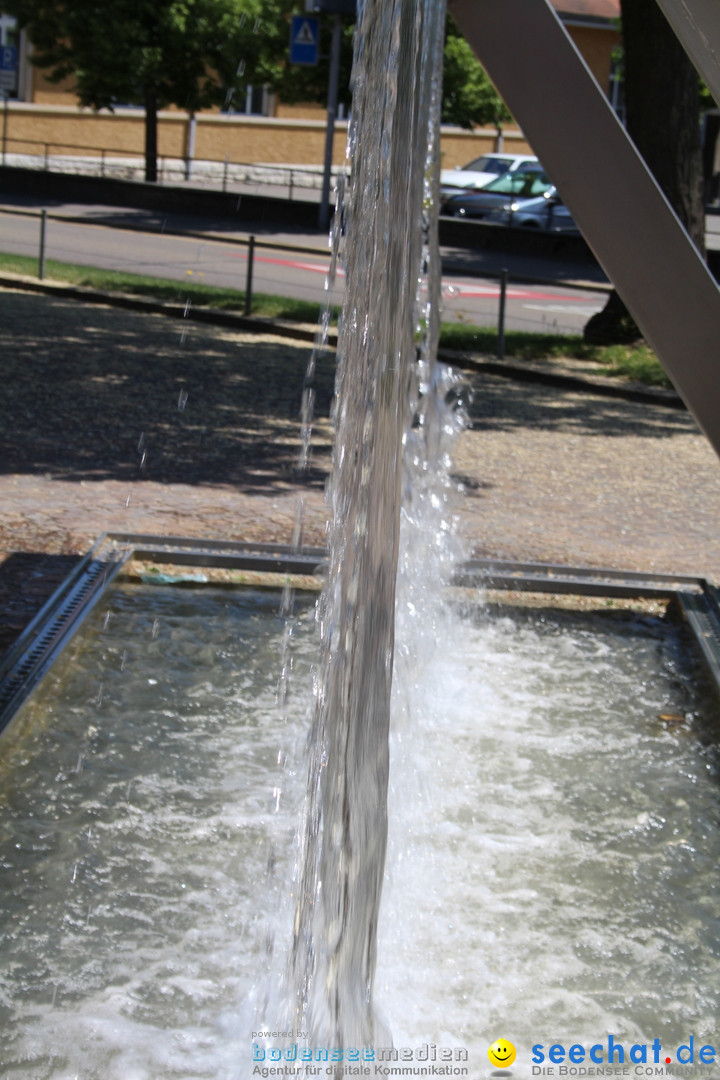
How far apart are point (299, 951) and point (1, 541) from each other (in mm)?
3776

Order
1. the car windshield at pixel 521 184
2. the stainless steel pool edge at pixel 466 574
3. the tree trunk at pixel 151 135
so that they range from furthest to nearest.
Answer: the tree trunk at pixel 151 135, the car windshield at pixel 521 184, the stainless steel pool edge at pixel 466 574

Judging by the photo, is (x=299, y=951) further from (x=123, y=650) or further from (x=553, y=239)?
(x=553, y=239)

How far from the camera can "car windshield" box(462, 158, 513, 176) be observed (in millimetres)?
33375

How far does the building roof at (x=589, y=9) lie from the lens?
41.4 m

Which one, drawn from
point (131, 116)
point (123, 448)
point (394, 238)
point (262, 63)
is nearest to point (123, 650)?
point (394, 238)

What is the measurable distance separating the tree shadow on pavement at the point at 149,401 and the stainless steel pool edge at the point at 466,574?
1.49m

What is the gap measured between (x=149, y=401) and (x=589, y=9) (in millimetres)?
37734

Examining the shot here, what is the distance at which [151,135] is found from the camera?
99.9 ft

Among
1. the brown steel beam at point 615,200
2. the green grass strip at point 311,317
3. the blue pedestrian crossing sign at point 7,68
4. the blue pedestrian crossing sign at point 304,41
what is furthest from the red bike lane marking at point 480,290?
the brown steel beam at point 615,200

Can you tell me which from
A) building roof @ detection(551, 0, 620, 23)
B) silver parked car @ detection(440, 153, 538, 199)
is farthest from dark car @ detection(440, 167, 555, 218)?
building roof @ detection(551, 0, 620, 23)

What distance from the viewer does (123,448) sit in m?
7.98

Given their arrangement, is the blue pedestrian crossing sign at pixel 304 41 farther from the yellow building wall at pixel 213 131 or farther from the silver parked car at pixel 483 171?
the yellow building wall at pixel 213 131

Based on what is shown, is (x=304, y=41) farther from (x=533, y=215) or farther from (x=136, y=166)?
(x=136, y=166)

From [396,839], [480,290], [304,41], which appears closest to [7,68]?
[304,41]
